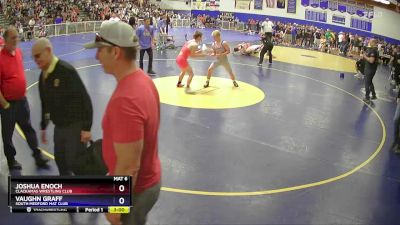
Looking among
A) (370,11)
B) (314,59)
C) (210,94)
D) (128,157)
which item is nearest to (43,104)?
(128,157)

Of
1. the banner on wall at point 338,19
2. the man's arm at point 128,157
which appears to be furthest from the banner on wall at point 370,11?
the man's arm at point 128,157

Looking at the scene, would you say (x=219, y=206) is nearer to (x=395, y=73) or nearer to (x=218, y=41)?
(x=218, y=41)

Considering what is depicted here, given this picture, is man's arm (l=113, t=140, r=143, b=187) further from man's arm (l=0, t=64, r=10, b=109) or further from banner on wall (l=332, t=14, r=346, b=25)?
banner on wall (l=332, t=14, r=346, b=25)

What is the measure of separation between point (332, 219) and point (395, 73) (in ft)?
36.8

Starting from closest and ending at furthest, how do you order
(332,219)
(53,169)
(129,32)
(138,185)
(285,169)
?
(129,32), (138,185), (332,219), (53,169), (285,169)

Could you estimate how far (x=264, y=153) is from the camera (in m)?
8.25

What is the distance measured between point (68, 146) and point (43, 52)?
3.89 feet

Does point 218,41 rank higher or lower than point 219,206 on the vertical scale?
higher

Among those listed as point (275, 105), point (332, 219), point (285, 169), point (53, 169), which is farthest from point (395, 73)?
point (53, 169)

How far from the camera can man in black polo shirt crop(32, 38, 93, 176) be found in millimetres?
4711

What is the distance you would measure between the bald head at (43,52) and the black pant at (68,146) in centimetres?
79

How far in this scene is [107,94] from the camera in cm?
1171

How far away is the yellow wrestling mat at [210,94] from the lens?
450 inches
